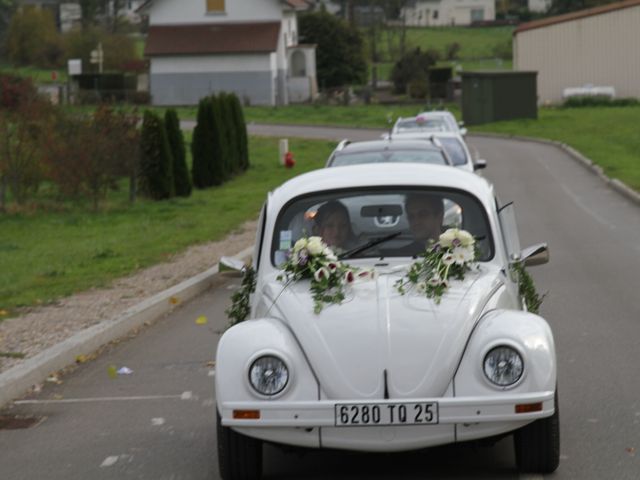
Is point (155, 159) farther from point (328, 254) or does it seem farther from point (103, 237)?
point (328, 254)

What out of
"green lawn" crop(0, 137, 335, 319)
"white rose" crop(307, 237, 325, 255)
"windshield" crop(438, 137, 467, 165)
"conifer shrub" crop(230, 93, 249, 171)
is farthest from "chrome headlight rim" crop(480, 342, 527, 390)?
"conifer shrub" crop(230, 93, 249, 171)

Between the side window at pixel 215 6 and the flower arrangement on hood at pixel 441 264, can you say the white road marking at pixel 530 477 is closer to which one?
the flower arrangement on hood at pixel 441 264

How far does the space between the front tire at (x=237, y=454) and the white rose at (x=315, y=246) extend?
1174mm

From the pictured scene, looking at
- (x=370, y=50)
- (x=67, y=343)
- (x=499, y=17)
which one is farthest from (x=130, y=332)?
(x=499, y=17)

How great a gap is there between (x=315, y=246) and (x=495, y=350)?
1.40m

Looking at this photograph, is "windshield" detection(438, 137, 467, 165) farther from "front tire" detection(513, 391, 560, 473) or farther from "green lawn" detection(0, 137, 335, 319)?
"front tire" detection(513, 391, 560, 473)

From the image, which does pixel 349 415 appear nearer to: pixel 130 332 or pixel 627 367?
pixel 627 367

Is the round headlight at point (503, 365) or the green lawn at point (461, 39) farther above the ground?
the green lawn at point (461, 39)

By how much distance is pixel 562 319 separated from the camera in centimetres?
1246

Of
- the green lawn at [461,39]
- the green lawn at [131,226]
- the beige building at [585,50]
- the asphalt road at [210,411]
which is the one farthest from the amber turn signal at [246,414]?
the green lawn at [461,39]

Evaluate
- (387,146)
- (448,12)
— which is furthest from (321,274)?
(448,12)

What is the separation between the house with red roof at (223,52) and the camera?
265 ft

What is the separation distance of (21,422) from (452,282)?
3171mm

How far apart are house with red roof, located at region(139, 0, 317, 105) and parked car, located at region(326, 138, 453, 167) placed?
202ft
